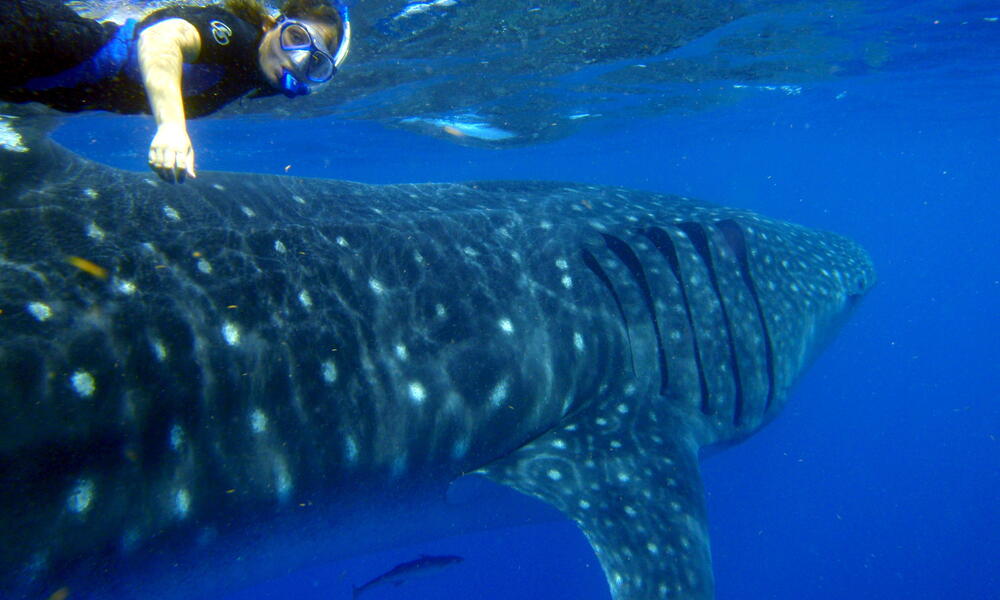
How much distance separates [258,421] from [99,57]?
2.09m

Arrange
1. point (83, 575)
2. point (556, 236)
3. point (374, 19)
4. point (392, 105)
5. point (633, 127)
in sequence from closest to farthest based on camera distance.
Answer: point (83, 575) → point (556, 236) → point (374, 19) → point (392, 105) → point (633, 127)

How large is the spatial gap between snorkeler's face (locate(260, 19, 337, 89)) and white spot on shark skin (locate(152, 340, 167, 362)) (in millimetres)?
1436

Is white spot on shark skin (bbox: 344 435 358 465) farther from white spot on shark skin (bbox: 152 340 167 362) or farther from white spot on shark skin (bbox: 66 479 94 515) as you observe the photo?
white spot on shark skin (bbox: 66 479 94 515)

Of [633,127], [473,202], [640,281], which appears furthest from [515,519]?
[633,127]

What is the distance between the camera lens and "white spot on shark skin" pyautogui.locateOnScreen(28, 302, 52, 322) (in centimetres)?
228

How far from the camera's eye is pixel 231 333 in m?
2.76

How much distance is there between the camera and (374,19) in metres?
10.9

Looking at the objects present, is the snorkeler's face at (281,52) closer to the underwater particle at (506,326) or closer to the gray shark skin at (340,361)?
the gray shark skin at (340,361)

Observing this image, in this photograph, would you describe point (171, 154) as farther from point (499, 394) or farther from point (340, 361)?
point (499, 394)

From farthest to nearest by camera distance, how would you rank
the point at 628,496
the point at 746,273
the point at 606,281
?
1. the point at 746,273
2. the point at 606,281
3. the point at 628,496

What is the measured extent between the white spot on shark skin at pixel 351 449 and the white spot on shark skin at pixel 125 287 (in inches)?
49.1

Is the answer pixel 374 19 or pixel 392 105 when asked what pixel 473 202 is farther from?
pixel 392 105

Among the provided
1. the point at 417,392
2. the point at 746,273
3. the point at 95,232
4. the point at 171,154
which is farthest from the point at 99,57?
the point at 746,273

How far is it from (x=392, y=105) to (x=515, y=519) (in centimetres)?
1635
